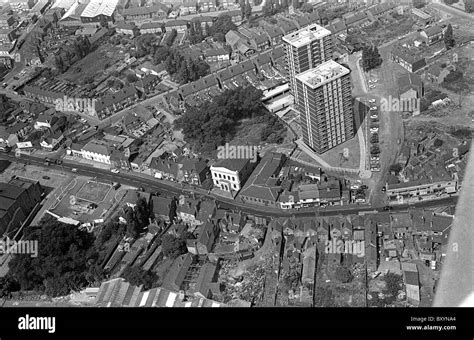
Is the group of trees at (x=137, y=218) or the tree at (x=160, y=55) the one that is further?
the tree at (x=160, y=55)

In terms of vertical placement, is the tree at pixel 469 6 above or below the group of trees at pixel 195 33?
above

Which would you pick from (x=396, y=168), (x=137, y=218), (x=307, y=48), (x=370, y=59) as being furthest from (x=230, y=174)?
(x=370, y=59)

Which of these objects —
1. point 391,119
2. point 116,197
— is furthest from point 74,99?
point 391,119

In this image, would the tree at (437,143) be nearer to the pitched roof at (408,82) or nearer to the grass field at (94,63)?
the pitched roof at (408,82)

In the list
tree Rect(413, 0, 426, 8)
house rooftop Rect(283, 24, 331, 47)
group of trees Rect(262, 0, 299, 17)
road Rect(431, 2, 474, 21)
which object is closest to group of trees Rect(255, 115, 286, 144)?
house rooftop Rect(283, 24, 331, 47)

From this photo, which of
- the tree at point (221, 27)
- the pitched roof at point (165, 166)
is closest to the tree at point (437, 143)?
the pitched roof at point (165, 166)

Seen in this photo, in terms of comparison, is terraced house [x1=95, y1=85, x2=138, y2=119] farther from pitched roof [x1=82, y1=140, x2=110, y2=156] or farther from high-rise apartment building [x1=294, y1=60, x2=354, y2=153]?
high-rise apartment building [x1=294, y1=60, x2=354, y2=153]
